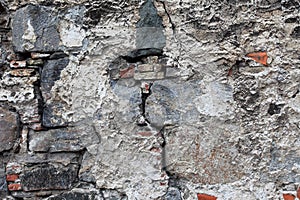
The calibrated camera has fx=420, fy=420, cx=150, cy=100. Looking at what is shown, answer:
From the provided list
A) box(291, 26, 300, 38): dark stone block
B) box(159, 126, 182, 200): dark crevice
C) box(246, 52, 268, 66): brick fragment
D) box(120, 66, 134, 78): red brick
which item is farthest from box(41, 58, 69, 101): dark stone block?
box(291, 26, 300, 38): dark stone block

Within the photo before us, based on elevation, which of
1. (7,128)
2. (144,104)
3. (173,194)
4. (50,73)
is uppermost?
(50,73)

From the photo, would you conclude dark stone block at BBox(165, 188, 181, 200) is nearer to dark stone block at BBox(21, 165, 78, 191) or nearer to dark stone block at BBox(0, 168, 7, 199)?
dark stone block at BBox(21, 165, 78, 191)

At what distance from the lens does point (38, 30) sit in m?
1.91

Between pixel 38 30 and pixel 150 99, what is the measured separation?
1.96ft

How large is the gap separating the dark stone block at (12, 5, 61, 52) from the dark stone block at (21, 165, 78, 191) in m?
0.55

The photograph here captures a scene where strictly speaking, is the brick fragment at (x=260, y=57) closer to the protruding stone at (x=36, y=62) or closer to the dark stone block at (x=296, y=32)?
the dark stone block at (x=296, y=32)

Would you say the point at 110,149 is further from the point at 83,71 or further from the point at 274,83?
the point at 274,83

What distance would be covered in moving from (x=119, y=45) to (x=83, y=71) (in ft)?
0.66

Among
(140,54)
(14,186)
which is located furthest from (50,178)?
(140,54)

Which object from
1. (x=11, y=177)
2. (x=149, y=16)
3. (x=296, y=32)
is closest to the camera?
(x=296, y=32)

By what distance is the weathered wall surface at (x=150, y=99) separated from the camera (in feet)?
5.81

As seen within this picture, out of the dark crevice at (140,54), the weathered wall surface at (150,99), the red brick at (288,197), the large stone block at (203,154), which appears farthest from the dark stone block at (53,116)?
the red brick at (288,197)

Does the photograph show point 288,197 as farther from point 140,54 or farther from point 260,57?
point 140,54

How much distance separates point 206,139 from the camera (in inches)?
72.4
